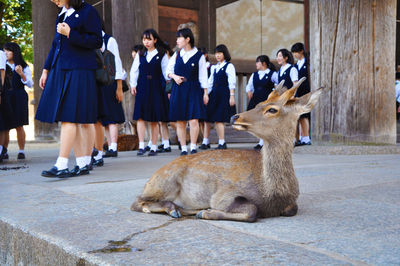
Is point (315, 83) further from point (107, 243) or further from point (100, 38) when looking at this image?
point (107, 243)

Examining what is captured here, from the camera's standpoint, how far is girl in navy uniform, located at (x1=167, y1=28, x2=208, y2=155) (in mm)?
6867

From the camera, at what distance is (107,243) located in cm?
195

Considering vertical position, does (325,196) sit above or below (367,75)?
below

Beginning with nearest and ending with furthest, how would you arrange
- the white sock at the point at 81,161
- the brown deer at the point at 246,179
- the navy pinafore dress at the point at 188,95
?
the brown deer at the point at 246,179 < the white sock at the point at 81,161 < the navy pinafore dress at the point at 188,95

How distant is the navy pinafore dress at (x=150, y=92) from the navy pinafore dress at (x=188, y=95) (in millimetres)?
755

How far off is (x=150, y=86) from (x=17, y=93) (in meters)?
2.13

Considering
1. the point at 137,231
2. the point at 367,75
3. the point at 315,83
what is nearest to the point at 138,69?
the point at 315,83

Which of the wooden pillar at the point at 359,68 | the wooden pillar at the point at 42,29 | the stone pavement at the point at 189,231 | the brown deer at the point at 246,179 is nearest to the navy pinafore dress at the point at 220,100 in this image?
the wooden pillar at the point at 359,68

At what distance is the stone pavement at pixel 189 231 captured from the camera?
171 cm

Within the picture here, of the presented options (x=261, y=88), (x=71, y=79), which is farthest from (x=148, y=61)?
(x=71, y=79)

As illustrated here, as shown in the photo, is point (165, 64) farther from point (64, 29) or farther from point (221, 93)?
point (64, 29)

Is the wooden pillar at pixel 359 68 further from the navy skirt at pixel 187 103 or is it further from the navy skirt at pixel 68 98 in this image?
the navy skirt at pixel 68 98

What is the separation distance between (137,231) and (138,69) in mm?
5834

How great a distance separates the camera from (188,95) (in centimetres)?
695
